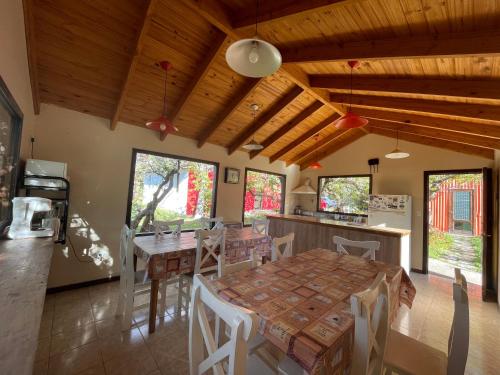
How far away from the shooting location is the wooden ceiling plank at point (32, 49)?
183cm

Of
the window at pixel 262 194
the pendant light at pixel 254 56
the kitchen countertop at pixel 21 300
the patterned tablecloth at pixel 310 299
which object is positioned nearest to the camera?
the kitchen countertop at pixel 21 300

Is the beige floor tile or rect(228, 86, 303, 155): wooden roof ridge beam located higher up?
rect(228, 86, 303, 155): wooden roof ridge beam

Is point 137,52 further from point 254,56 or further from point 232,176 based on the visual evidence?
point 232,176

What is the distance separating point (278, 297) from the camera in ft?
4.16

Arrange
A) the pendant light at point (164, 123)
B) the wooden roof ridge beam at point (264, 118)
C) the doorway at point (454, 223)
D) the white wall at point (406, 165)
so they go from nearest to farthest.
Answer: the pendant light at point (164, 123) → the wooden roof ridge beam at point (264, 118) → the doorway at point (454, 223) → the white wall at point (406, 165)

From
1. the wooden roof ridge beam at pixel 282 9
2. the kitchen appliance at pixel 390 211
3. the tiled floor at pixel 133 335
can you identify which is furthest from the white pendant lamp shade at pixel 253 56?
the kitchen appliance at pixel 390 211

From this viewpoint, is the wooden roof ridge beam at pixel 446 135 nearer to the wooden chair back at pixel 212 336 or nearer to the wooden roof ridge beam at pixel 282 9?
the wooden roof ridge beam at pixel 282 9

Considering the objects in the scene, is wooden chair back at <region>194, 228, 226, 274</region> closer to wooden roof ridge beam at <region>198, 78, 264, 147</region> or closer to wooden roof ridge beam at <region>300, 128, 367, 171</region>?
wooden roof ridge beam at <region>198, 78, 264, 147</region>

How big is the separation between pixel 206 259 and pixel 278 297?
1.40 m

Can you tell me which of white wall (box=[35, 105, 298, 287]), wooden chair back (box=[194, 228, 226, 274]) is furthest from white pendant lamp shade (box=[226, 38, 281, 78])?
white wall (box=[35, 105, 298, 287])

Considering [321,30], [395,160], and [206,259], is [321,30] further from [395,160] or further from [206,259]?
[395,160]

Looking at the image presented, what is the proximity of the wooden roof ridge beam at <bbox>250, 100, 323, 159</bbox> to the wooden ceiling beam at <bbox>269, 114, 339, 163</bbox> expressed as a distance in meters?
0.63

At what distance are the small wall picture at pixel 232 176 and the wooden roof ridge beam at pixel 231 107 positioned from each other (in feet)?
2.88

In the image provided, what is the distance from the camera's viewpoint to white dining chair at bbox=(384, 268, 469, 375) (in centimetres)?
110
